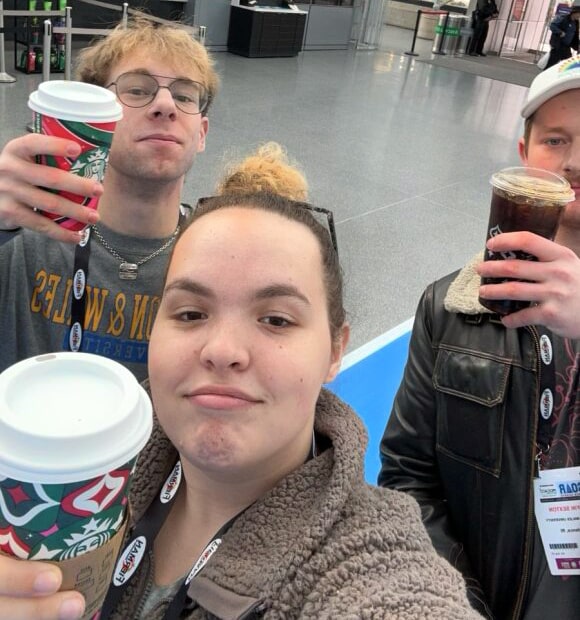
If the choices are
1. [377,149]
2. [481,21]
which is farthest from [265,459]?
[481,21]

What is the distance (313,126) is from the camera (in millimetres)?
7656

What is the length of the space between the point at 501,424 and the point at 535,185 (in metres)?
0.53

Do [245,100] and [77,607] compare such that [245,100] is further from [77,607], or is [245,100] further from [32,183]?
[77,607]

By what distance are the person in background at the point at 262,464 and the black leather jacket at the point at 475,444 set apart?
0.42 meters

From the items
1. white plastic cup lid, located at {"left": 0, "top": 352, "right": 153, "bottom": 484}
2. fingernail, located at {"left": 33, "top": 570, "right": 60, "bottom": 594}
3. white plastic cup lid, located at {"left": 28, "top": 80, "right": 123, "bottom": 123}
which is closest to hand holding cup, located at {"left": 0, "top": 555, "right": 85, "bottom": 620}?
fingernail, located at {"left": 33, "top": 570, "right": 60, "bottom": 594}

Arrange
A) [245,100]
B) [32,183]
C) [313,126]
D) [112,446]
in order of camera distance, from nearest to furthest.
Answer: [112,446] < [32,183] < [313,126] < [245,100]

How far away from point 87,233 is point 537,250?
1.06 metres

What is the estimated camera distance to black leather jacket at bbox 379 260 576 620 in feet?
4.61

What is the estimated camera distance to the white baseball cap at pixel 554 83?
139 centimetres

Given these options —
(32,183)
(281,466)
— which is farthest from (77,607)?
(32,183)

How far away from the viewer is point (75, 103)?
3.80ft

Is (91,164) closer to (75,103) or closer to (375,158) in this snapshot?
(75,103)

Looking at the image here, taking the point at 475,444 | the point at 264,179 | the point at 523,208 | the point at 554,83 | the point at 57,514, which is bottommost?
the point at 475,444

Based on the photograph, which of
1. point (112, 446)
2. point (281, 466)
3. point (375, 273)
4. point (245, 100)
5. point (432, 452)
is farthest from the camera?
point (245, 100)
